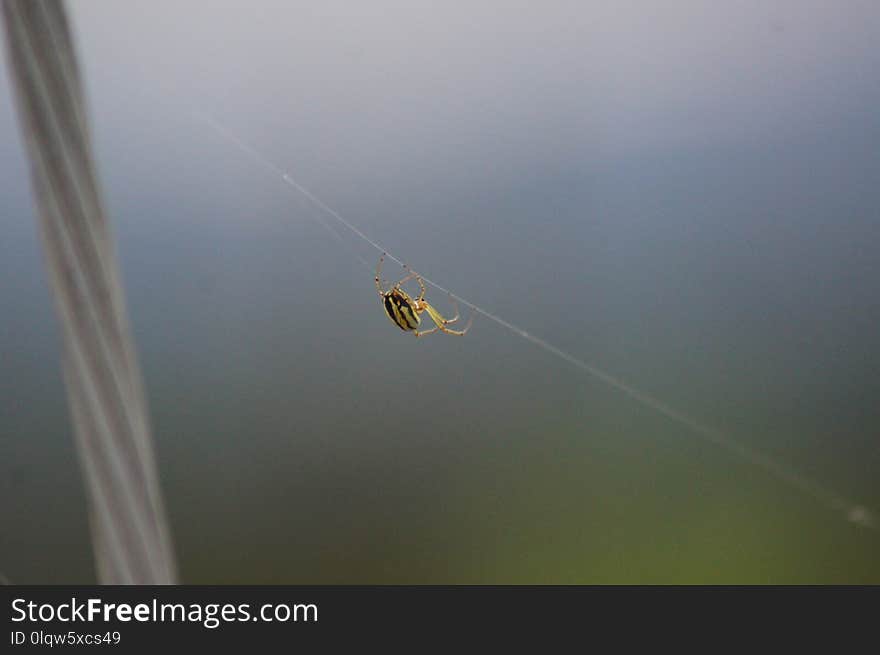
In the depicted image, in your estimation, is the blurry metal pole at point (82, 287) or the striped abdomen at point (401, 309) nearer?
the blurry metal pole at point (82, 287)

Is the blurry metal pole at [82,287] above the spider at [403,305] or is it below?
below

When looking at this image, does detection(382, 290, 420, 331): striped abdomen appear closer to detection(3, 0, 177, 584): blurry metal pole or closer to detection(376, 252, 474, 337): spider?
detection(376, 252, 474, 337): spider

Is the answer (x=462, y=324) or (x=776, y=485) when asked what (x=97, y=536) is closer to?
(x=462, y=324)

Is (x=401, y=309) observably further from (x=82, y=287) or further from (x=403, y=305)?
(x=82, y=287)

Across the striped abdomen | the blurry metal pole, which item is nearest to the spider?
the striped abdomen

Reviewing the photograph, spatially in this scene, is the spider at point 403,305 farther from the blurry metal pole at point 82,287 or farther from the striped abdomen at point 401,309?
the blurry metal pole at point 82,287

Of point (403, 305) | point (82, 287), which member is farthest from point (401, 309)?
point (82, 287)

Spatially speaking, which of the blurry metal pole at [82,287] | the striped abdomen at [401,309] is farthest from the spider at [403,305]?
the blurry metal pole at [82,287]
